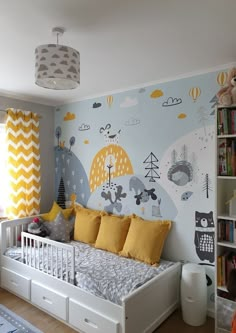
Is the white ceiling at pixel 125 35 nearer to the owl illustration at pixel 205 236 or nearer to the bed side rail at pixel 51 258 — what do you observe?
the owl illustration at pixel 205 236

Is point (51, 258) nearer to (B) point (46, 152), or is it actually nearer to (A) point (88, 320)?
(A) point (88, 320)

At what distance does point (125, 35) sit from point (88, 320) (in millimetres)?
2291

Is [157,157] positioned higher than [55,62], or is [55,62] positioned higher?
[55,62]

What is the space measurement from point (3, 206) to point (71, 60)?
2.46 m

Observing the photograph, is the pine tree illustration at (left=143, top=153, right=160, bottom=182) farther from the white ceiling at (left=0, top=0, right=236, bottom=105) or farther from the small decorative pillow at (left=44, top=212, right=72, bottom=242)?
the small decorative pillow at (left=44, top=212, right=72, bottom=242)

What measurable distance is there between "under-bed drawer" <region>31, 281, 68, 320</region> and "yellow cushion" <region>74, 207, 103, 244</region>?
2.61 ft

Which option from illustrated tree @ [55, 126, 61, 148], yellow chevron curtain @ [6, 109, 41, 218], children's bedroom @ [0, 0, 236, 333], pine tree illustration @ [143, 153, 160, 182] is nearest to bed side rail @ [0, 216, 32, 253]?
children's bedroom @ [0, 0, 236, 333]

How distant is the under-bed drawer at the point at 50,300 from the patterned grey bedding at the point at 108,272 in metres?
0.19

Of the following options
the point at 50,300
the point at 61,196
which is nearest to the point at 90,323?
the point at 50,300

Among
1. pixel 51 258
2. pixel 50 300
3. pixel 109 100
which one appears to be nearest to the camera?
pixel 50 300

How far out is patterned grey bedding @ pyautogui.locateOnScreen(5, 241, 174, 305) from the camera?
2170 mm

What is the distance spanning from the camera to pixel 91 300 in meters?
2.20

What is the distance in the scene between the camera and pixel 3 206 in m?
3.47

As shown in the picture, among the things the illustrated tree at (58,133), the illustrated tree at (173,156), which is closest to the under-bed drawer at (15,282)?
the illustrated tree at (58,133)
